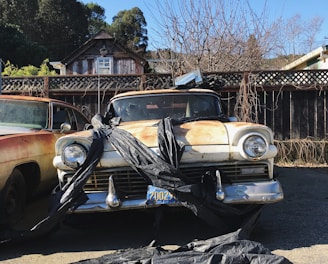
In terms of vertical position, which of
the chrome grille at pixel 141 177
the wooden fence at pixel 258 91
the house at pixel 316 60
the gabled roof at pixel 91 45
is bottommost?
the chrome grille at pixel 141 177

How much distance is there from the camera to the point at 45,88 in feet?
34.2

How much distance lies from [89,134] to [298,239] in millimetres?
2432

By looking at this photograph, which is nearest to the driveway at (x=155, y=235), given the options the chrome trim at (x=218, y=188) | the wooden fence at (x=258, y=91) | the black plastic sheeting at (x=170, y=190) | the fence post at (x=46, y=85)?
the black plastic sheeting at (x=170, y=190)

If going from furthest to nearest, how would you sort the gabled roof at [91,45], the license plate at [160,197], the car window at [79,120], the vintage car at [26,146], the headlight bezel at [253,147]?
the gabled roof at [91,45], the car window at [79,120], the vintage car at [26,146], the headlight bezel at [253,147], the license plate at [160,197]

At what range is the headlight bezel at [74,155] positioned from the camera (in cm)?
392

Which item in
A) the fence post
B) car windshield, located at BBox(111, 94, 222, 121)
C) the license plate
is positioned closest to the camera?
the license plate

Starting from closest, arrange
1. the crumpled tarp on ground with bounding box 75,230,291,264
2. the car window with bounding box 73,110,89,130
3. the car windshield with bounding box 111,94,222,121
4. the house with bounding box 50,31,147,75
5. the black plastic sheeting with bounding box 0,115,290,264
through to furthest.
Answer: the crumpled tarp on ground with bounding box 75,230,291,264 → the black plastic sheeting with bounding box 0,115,290,264 → the car windshield with bounding box 111,94,222,121 → the car window with bounding box 73,110,89,130 → the house with bounding box 50,31,147,75

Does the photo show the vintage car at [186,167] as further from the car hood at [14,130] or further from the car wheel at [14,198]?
the car hood at [14,130]

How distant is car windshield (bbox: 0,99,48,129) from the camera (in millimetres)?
5676

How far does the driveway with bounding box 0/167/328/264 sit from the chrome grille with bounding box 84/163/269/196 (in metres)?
0.49

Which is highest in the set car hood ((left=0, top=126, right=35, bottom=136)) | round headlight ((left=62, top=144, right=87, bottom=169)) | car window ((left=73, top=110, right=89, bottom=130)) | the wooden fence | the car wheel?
the wooden fence

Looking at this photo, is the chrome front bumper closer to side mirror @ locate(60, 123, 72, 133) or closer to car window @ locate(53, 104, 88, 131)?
side mirror @ locate(60, 123, 72, 133)

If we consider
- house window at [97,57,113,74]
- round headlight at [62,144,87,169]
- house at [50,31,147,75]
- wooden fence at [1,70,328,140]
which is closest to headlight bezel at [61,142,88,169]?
round headlight at [62,144,87,169]

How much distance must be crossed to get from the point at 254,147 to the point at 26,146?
8.51 ft
